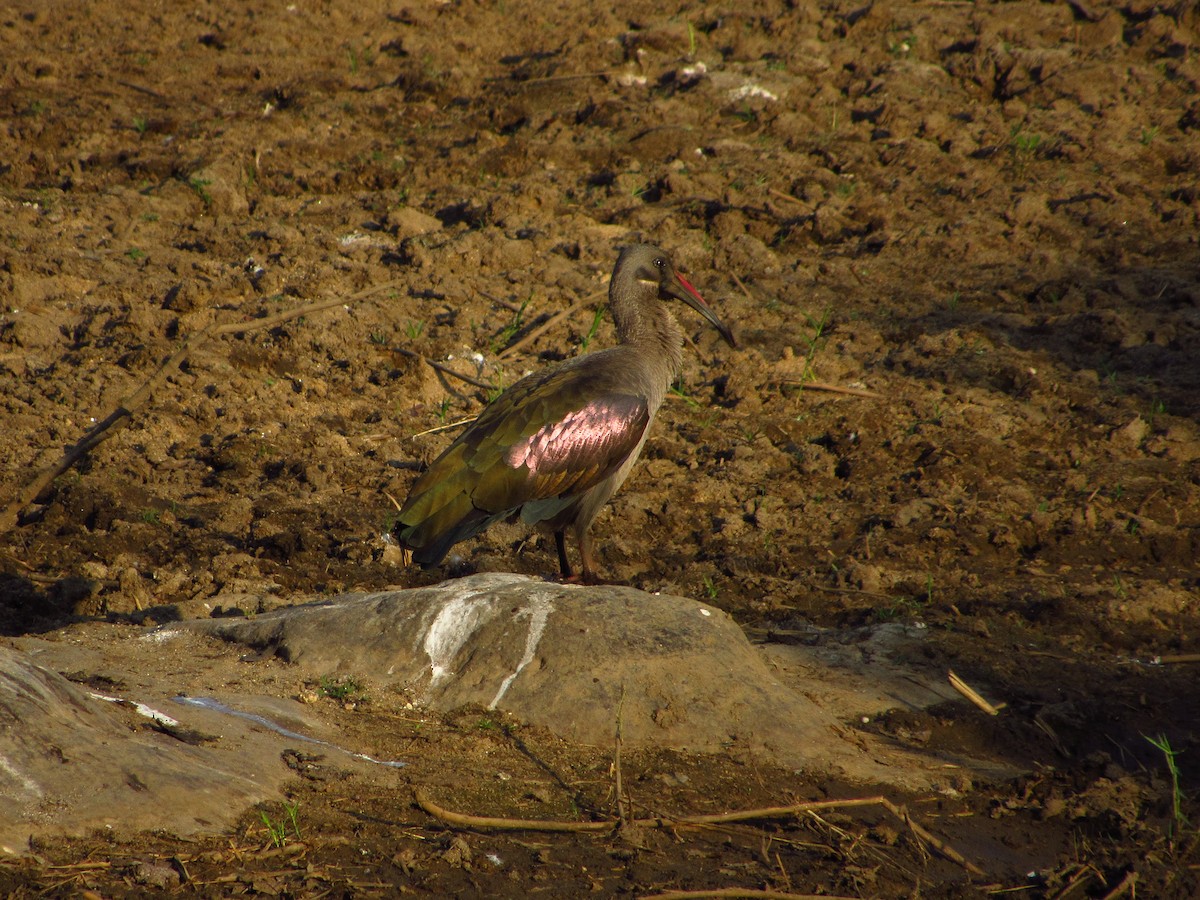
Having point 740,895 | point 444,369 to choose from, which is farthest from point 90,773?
point 444,369

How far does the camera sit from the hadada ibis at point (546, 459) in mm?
5898

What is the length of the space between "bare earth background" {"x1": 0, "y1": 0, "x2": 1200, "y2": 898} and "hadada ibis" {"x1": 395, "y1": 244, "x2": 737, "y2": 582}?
0.81 m

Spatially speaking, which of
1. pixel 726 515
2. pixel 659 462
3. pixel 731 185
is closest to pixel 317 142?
pixel 731 185

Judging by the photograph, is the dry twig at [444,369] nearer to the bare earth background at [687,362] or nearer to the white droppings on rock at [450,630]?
the bare earth background at [687,362]

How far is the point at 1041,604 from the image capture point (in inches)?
243

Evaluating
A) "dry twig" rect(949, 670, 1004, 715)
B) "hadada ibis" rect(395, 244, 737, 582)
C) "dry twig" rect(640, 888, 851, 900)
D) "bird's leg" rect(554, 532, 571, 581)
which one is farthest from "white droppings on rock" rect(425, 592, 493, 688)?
"dry twig" rect(949, 670, 1004, 715)

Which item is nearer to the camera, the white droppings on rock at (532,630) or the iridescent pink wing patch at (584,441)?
the white droppings on rock at (532,630)

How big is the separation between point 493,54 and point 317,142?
246 centimetres

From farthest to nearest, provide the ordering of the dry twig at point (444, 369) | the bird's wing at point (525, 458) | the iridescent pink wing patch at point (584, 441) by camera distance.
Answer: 1. the dry twig at point (444, 369)
2. the iridescent pink wing patch at point (584, 441)
3. the bird's wing at point (525, 458)

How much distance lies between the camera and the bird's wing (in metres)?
5.89

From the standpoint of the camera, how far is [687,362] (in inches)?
348

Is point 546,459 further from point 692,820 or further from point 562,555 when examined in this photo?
point 692,820

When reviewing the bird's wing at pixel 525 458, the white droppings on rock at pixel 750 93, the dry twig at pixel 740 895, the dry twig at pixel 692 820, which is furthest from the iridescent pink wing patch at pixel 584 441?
the white droppings on rock at pixel 750 93

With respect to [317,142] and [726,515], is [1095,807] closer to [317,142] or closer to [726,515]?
[726,515]
